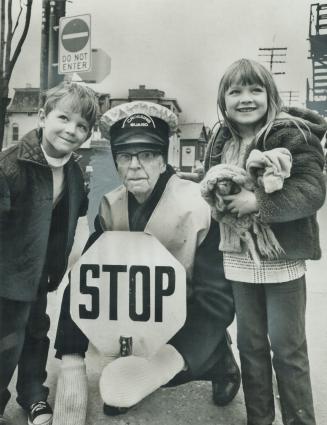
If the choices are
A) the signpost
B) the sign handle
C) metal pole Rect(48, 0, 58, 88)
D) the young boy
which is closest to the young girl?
→ the sign handle

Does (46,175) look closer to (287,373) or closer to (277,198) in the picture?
(277,198)

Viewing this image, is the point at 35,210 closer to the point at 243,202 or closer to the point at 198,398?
the point at 243,202

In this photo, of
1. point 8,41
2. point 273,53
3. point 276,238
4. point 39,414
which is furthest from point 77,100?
point 39,414

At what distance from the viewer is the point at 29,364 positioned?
1652mm

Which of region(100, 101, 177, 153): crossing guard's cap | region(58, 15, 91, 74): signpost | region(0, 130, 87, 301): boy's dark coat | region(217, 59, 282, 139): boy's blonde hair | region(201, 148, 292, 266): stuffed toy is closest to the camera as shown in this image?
region(201, 148, 292, 266): stuffed toy

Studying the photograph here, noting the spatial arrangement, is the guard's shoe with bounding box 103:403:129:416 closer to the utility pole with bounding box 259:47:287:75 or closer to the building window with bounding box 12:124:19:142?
the building window with bounding box 12:124:19:142

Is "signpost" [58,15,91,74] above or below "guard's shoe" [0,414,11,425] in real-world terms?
above

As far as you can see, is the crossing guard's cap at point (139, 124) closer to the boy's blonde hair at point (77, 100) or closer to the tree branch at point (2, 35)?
the boy's blonde hair at point (77, 100)

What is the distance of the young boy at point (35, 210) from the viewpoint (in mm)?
1506

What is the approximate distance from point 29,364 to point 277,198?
1.15 m

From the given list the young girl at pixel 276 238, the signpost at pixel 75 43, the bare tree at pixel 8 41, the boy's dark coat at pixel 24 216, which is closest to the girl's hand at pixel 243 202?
the young girl at pixel 276 238

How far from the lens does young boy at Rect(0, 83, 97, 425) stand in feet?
4.94

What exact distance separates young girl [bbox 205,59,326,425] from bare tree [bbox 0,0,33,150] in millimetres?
1006

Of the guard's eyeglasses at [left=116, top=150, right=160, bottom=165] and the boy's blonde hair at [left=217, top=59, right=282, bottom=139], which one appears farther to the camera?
the guard's eyeglasses at [left=116, top=150, right=160, bottom=165]
